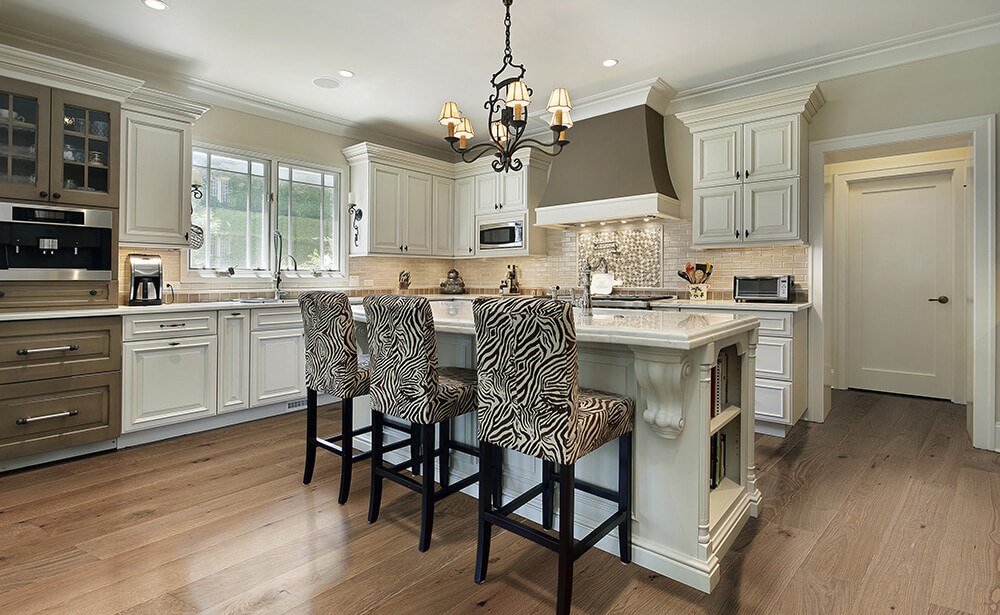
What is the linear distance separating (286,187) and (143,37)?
1640 mm

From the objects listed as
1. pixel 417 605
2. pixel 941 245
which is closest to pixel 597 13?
Result: pixel 417 605

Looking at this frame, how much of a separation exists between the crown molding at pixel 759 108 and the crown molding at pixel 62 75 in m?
4.16

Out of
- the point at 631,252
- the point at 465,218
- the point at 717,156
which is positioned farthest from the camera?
the point at 465,218

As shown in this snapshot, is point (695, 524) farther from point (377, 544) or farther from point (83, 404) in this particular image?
point (83, 404)

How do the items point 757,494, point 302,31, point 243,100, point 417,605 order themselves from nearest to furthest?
point 417,605 < point 757,494 < point 302,31 < point 243,100

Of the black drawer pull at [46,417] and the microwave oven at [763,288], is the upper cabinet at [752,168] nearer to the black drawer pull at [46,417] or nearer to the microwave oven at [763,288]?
the microwave oven at [763,288]

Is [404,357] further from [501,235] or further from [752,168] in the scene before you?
[501,235]

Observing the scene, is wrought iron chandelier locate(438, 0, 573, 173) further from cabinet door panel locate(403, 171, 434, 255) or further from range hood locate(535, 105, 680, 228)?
cabinet door panel locate(403, 171, 434, 255)

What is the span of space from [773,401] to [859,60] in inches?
103

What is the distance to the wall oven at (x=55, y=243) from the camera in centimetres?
307

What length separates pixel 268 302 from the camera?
4371 mm

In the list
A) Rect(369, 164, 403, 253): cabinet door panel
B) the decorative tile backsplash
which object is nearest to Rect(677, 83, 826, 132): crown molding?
the decorative tile backsplash

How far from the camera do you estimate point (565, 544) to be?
1692mm

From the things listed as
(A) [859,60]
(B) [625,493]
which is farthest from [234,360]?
(A) [859,60]
